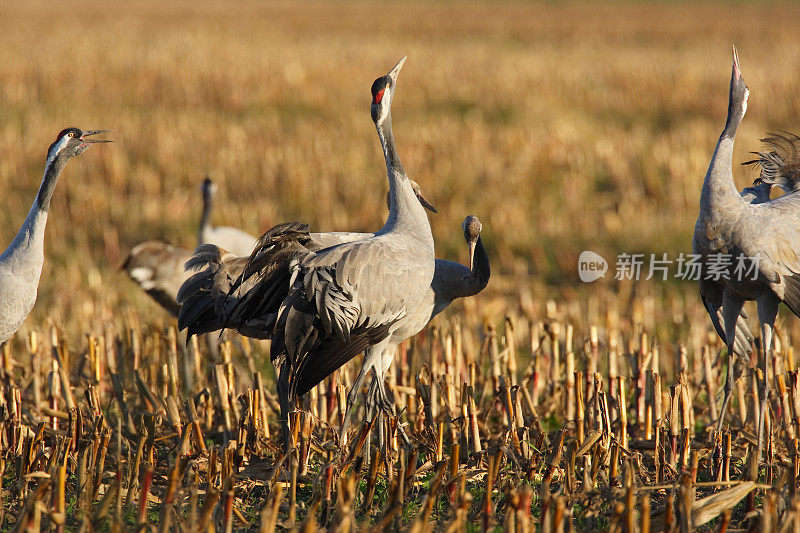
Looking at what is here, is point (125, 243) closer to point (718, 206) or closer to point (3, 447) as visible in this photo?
point (3, 447)

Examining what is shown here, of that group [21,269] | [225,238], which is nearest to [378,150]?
[225,238]

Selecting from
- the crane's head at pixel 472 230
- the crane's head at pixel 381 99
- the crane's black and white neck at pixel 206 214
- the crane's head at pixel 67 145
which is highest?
the crane's head at pixel 381 99

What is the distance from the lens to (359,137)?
12344mm

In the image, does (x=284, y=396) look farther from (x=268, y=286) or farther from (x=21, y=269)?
(x=21, y=269)

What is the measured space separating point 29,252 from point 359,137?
8.68 meters

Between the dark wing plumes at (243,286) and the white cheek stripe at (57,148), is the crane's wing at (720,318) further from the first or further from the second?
the white cheek stripe at (57,148)

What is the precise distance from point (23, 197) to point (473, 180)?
5.44m

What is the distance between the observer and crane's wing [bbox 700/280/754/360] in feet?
15.0

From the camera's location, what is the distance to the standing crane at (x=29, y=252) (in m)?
3.89

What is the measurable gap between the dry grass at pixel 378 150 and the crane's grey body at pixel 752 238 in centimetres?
75

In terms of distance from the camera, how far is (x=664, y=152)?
10.9m

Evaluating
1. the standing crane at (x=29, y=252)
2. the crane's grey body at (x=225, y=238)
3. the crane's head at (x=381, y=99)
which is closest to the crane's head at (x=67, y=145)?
the standing crane at (x=29, y=252)

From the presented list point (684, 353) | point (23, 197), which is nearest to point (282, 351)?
point (684, 353)

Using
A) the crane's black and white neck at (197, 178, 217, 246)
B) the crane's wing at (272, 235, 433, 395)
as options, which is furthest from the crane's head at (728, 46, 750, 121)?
the crane's black and white neck at (197, 178, 217, 246)
